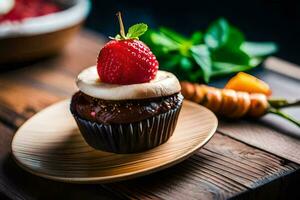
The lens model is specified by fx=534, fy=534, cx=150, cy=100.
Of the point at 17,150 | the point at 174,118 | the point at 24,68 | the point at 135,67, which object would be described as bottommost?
the point at 24,68

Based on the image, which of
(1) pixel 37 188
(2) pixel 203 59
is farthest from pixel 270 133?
(1) pixel 37 188

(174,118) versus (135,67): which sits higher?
(135,67)

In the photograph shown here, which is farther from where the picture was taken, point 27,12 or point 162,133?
point 27,12

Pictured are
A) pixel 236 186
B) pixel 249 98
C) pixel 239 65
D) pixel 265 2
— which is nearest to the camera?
pixel 236 186

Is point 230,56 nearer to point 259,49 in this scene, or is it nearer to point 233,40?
point 233,40

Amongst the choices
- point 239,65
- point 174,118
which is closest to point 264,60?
point 239,65

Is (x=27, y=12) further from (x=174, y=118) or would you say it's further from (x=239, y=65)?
(x=174, y=118)

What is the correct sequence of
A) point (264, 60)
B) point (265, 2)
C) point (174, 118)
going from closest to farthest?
point (174, 118)
point (264, 60)
point (265, 2)
